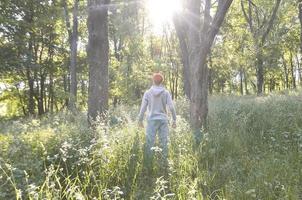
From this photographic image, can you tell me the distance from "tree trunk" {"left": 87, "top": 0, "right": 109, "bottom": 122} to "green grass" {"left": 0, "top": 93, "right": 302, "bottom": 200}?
9.03 ft

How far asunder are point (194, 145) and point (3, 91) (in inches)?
1181

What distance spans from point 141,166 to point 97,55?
5.21 meters

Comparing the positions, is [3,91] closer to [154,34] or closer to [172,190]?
[154,34]

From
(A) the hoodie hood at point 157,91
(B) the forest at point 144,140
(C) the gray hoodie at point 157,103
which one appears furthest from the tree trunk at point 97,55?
(A) the hoodie hood at point 157,91

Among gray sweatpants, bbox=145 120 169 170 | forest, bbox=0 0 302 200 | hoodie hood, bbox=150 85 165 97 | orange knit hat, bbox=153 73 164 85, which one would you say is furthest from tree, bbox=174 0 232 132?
orange knit hat, bbox=153 73 164 85

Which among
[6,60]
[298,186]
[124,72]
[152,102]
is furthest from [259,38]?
[298,186]

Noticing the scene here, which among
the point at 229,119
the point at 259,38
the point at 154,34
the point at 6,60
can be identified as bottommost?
the point at 229,119

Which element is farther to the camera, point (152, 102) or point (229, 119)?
point (229, 119)

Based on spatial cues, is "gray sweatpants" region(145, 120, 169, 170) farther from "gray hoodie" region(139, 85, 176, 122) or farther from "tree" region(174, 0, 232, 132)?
"tree" region(174, 0, 232, 132)

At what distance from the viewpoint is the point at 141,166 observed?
614cm

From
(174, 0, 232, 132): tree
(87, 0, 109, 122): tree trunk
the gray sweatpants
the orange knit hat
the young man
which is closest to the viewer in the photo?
the gray sweatpants

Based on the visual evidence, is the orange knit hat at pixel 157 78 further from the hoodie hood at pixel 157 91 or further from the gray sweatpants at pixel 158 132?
the gray sweatpants at pixel 158 132

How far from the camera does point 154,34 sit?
46.8 m

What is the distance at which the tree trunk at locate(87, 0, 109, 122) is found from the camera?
10.2 meters
